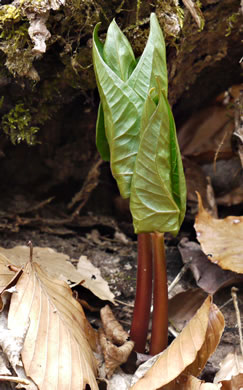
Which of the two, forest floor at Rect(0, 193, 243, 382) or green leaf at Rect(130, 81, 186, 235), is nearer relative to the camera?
green leaf at Rect(130, 81, 186, 235)

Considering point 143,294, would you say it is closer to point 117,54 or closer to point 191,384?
point 191,384

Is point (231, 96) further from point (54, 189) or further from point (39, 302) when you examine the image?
point (39, 302)

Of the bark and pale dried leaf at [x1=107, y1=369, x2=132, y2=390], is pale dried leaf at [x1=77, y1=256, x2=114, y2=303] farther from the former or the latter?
the bark

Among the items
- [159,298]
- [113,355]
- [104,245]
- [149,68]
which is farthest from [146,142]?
[104,245]

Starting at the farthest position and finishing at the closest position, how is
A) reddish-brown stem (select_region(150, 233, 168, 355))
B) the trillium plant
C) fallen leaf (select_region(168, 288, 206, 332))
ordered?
fallen leaf (select_region(168, 288, 206, 332)) → reddish-brown stem (select_region(150, 233, 168, 355)) → the trillium plant

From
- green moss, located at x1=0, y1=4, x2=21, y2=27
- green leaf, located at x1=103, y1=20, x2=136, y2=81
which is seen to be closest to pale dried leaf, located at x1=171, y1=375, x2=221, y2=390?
green leaf, located at x1=103, y1=20, x2=136, y2=81

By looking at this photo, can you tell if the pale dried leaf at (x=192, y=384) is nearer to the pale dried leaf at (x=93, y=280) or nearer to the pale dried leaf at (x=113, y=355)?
the pale dried leaf at (x=113, y=355)
